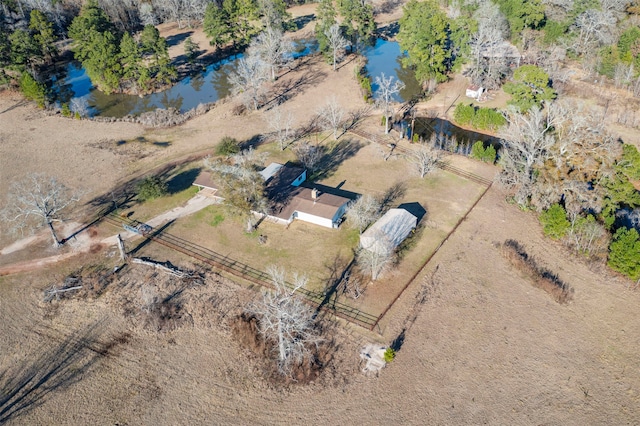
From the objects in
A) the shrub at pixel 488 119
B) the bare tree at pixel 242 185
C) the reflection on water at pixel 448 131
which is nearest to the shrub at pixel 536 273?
the reflection on water at pixel 448 131

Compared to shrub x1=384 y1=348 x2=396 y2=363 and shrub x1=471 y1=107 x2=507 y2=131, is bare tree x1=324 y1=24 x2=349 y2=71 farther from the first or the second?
shrub x1=384 y1=348 x2=396 y2=363

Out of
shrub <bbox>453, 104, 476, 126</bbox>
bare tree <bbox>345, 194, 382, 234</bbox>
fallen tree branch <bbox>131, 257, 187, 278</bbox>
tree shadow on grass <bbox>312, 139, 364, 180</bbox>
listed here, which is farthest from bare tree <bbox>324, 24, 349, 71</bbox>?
fallen tree branch <bbox>131, 257, 187, 278</bbox>

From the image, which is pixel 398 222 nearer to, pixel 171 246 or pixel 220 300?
pixel 220 300

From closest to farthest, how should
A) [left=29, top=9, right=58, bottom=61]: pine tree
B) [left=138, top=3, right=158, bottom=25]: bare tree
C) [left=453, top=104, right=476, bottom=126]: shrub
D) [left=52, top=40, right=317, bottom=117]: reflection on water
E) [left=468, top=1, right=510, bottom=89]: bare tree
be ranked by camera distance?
[left=453, top=104, right=476, bottom=126]: shrub < [left=468, top=1, right=510, bottom=89]: bare tree < [left=52, top=40, right=317, bottom=117]: reflection on water < [left=29, top=9, right=58, bottom=61]: pine tree < [left=138, top=3, right=158, bottom=25]: bare tree

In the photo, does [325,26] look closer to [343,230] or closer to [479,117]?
[479,117]

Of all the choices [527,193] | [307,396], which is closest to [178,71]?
[527,193]

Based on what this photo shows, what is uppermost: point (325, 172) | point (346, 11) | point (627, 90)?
point (346, 11)

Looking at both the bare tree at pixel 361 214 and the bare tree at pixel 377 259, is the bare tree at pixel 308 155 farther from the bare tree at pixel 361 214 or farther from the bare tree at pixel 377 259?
the bare tree at pixel 377 259
